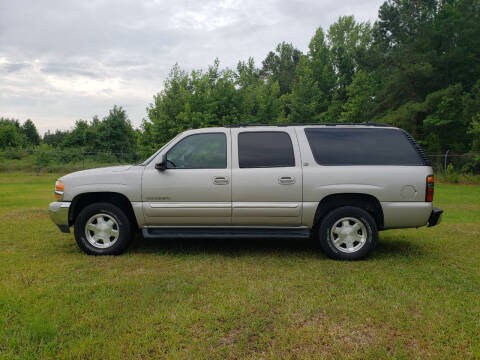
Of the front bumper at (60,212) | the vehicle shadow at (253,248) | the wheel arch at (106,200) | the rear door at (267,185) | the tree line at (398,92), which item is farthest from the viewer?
the tree line at (398,92)

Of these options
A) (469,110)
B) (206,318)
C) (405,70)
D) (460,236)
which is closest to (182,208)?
(206,318)

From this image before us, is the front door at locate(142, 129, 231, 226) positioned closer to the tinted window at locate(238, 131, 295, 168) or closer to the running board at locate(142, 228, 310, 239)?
the running board at locate(142, 228, 310, 239)

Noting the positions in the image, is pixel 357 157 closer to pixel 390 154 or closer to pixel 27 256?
pixel 390 154

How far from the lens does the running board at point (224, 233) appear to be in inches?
204

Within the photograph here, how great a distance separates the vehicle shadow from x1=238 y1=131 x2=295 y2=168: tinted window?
1.40 m

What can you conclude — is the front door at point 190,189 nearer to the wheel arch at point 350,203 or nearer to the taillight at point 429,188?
the wheel arch at point 350,203

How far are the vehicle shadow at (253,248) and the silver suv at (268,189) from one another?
1.60ft

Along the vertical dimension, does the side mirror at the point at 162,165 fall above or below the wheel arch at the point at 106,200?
above

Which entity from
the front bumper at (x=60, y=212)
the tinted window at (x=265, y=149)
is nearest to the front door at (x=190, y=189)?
the tinted window at (x=265, y=149)

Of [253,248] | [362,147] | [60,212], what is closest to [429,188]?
[362,147]

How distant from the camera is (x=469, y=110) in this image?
25766mm

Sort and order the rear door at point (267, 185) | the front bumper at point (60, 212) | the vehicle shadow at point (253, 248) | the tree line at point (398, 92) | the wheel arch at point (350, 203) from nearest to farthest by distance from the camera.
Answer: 1. the rear door at point (267, 185)
2. the wheel arch at point (350, 203)
3. the front bumper at point (60, 212)
4. the vehicle shadow at point (253, 248)
5. the tree line at point (398, 92)

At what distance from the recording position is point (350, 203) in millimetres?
5277

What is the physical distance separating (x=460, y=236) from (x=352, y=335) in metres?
4.81
